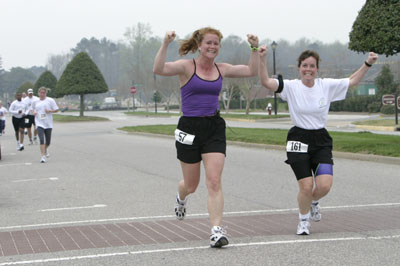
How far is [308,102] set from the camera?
6719 mm

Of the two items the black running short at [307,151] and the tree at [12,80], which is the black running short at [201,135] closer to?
the black running short at [307,151]

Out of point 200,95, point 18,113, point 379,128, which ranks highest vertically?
point 200,95

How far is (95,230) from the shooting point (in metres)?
7.22

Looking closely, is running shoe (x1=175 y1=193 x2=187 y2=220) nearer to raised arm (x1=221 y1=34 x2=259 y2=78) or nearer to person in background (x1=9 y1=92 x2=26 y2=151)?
raised arm (x1=221 y1=34 x2=259 y2=78)

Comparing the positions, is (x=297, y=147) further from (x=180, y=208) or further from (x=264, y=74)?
(x=180, y=208)

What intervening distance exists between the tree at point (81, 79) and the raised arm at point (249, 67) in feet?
169

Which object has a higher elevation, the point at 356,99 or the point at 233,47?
the point at 233,47

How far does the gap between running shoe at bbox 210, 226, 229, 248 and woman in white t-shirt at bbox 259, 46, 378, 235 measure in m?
0.99

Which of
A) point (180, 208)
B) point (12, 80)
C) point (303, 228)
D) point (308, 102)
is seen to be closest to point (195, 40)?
point (308, 102)

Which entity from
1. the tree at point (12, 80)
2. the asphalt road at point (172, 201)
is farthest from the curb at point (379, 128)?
the tree at point (12, 80)

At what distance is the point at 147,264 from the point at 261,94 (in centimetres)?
7829

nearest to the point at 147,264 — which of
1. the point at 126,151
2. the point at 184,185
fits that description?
the point at 184,185

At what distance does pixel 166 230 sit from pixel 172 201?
8.05 ft

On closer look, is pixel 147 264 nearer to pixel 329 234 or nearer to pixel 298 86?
pixel 329 234
